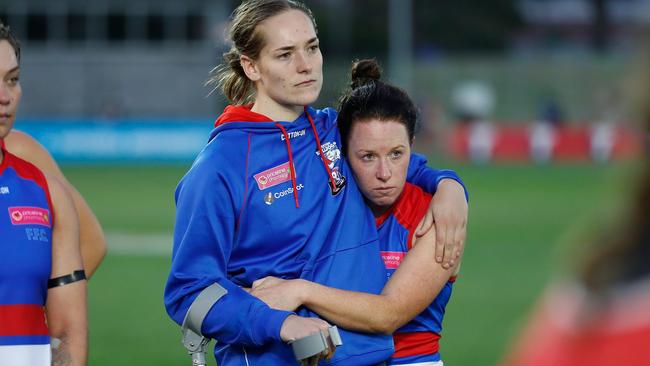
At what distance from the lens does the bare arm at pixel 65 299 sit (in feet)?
11.2

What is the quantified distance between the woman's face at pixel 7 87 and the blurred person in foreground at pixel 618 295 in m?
2.57

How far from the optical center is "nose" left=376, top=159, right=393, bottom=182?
346cm

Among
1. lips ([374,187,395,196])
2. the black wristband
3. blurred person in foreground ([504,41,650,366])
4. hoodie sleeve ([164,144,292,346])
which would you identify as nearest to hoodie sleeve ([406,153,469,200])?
lips ([374,187,395,196])

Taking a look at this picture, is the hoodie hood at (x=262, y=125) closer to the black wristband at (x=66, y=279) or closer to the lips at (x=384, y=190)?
the lips at (x=384, y=190)

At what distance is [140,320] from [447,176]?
7531 mm

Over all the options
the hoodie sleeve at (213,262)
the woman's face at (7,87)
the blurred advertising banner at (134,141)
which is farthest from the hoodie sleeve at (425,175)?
the blurred advertising banner at (134,141)

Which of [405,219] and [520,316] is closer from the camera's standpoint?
[405,219]

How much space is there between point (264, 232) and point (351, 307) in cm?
33

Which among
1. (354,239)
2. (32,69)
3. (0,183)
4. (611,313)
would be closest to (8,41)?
(0,183)

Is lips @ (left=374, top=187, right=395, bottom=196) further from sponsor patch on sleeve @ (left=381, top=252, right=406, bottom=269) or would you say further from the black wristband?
the black wristband

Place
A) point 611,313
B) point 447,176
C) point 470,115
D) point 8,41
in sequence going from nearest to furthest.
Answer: point 611,313 < point 8,41 < point 447,176 < point 470,115

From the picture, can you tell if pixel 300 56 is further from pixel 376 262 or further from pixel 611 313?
pixel 611 313

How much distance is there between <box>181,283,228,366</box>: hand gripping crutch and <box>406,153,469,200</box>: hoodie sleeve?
0.91m

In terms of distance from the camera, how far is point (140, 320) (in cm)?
1080
